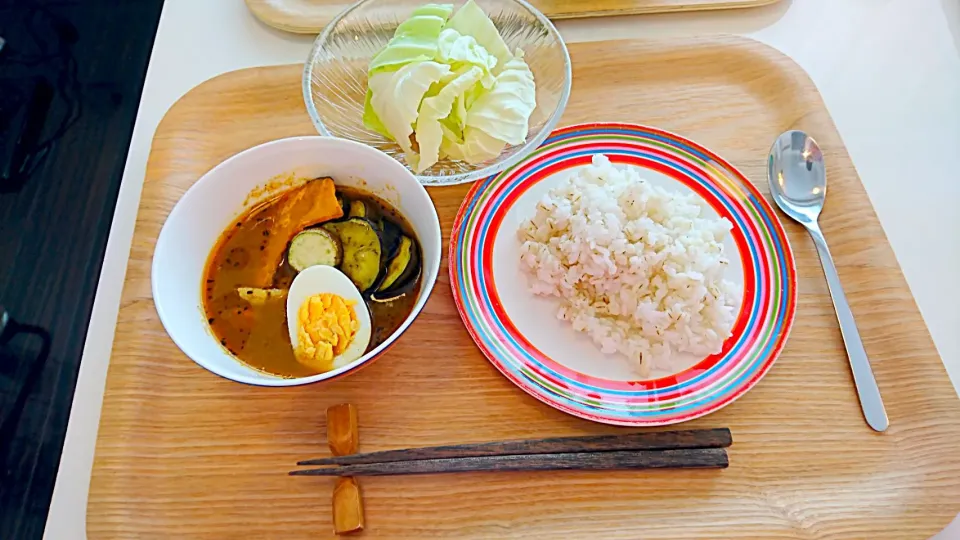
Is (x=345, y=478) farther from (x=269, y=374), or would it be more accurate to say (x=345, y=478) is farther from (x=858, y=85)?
(x=858, y=85)

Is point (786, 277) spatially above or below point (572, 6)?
below

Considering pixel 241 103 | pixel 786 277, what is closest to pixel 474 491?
pixel 786 277

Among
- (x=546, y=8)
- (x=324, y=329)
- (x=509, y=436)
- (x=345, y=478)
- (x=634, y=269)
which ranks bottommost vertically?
(x=345, y=478)

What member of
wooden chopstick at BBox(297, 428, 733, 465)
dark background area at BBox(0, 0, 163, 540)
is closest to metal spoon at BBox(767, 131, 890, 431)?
wooden chopstick at BBox(297, 428, 733, 465)

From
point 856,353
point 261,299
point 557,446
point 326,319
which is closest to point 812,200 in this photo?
point 856,353

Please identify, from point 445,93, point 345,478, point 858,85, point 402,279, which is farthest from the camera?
point 858,85

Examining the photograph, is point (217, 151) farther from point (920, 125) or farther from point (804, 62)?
point (920, 125)

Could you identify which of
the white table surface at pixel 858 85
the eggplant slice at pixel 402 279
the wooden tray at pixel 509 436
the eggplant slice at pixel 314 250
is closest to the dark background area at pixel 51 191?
the white table surface at pixel 858 85

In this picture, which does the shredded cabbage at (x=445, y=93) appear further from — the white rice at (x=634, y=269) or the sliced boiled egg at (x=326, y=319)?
the sliced boiled egg at (x=326, y=319)
